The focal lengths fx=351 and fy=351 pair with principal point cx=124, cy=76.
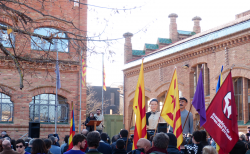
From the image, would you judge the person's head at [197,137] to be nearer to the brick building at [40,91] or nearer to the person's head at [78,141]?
the person's head at [78,141]

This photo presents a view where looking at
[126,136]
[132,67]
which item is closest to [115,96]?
[132,67]

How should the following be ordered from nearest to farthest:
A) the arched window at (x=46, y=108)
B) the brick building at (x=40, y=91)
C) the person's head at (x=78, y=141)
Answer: the person's head at (x=78, y=141)
the brick building at (x=40, y=91)
the arched window at (x=46, y=108)

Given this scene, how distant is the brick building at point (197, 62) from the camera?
17.9 m

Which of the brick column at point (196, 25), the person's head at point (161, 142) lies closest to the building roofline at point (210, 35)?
the brick column at point (196, 25)

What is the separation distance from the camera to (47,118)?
67.6 ft

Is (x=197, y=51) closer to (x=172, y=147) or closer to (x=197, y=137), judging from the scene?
(x=197, y=137)

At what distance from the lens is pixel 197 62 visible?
20844 mm

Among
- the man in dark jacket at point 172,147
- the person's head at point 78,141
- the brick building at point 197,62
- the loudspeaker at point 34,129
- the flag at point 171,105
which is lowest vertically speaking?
the loudspeaker at point 34,129

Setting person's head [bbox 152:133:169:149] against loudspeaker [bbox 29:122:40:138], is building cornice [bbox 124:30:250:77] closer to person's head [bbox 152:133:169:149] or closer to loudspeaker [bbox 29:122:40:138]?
loudspeaker [bbox 29:122:40:138]

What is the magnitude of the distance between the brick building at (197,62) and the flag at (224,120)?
927 centimetres

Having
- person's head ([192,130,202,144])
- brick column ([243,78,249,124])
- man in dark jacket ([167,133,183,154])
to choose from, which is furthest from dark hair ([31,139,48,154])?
brick column ([243,78,249,124])

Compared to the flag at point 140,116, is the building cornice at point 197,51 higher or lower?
higher

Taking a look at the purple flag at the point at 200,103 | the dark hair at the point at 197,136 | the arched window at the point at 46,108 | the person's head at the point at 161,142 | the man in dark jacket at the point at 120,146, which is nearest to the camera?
the person's head at the point at 161,142

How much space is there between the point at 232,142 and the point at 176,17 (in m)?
21.8
